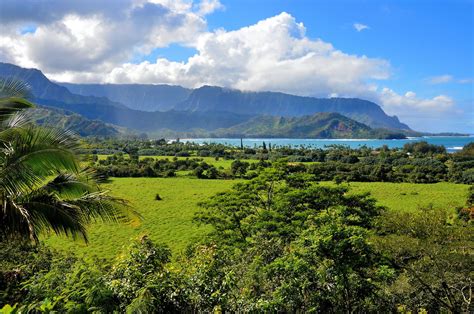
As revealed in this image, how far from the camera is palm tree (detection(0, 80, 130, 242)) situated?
7059mm

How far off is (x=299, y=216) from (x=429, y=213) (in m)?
7.06

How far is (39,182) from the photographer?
23.8 ft

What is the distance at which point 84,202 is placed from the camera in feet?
27.4

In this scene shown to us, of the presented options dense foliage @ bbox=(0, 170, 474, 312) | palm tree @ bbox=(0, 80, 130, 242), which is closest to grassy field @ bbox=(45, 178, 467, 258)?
dense foliage @ bbox=(0, 170, 474, 312)

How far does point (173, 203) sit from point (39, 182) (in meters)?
42.1

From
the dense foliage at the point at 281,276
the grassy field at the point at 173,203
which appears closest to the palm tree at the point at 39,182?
the dense foliage at the point at 281,276

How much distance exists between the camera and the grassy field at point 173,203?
31.7 meters

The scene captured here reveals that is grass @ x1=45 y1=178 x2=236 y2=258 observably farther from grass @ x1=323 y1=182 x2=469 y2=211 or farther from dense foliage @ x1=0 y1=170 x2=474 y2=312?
grass @ x1=323 y1=182 x2=469 y2=211

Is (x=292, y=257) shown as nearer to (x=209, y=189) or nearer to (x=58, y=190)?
(x=58, y=190)

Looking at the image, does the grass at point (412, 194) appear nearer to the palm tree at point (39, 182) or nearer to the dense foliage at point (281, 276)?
the dense foliage at point (281, 276)

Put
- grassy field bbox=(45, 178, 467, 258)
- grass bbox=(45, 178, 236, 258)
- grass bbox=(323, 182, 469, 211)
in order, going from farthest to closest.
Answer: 1. grass bbox=(323, 182, 469, 211)
2. grassy field bbox=(45, 178, 467, 258)
3. grass bbox=(45, 178, 236, 258)

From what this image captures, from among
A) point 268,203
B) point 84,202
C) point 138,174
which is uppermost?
point 84,202

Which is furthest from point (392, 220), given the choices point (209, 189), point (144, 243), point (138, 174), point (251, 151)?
point (251, 151)

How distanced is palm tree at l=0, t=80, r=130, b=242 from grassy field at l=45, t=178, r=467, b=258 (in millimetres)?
11469
